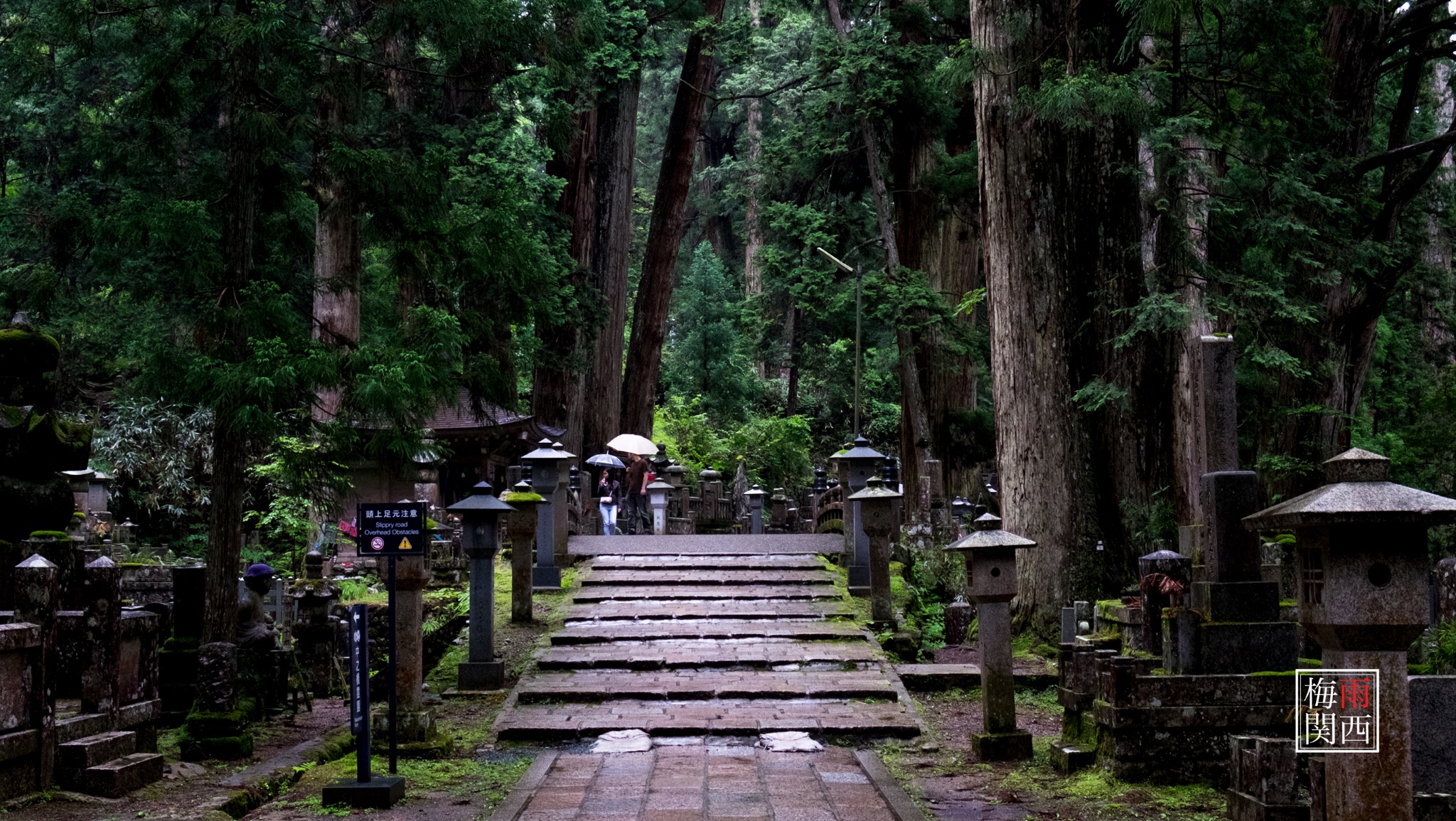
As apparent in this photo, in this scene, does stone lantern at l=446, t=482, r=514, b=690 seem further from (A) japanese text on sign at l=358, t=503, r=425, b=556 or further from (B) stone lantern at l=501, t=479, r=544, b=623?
(A) japanese text on sign at l=358, t=503, r=425, b=556

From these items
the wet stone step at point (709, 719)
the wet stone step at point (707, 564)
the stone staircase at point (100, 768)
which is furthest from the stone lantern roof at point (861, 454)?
the stone staircase at point (100, 768)

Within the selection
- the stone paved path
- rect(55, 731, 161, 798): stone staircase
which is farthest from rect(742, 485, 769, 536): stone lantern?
rect(55, 731, 161, 798): stone staircase

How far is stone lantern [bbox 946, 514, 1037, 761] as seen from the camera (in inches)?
328

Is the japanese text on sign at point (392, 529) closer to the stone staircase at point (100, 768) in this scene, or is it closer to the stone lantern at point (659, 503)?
the stone staircase at point (100, 768)

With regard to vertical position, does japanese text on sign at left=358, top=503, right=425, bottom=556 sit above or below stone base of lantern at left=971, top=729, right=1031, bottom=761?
above

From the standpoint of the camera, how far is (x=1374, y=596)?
4.95 m

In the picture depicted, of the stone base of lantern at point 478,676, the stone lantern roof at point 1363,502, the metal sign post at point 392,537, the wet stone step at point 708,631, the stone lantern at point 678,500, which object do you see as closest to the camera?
the stone lantern roof at point 1363,502

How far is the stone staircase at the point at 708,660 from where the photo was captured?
32.1ft

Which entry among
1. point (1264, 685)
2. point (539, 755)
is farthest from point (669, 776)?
point (1264, 685)

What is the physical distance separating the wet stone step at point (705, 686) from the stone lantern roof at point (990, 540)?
8.60ft

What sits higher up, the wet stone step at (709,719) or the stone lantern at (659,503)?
the stone lantern at (659,503)

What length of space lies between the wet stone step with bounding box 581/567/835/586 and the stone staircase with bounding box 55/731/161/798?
25.9 feet

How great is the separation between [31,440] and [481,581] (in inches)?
151

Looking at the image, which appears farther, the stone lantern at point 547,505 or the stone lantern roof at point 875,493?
the stone lantern at point 547,505
